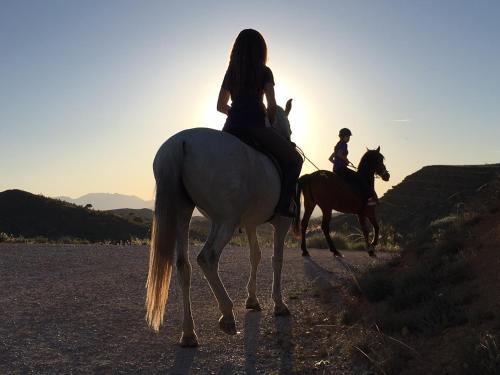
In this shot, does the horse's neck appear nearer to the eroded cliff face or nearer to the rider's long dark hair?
the rider's long dark hair

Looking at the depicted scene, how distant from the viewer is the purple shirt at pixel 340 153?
12.4 m

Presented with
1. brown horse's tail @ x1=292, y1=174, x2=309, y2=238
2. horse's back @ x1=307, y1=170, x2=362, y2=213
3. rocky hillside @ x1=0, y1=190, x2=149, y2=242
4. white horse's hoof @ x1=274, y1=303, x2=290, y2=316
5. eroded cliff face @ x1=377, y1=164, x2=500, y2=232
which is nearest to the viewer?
white horse's hoof @ x1=274, y1=303, x2=290, y2=316

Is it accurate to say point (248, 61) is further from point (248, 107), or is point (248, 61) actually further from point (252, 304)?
point (252, 304)

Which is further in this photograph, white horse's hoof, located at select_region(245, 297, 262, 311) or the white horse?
white horse's hoof, located at select_region(245, 297, 262, 311)

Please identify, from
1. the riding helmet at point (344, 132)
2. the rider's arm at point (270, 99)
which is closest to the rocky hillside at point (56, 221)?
the riding helmet at point (344, 132)

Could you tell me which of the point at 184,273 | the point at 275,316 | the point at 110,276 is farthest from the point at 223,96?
the point at 110,276

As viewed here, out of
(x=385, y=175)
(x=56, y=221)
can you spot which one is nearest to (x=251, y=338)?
(x=385, y=175)

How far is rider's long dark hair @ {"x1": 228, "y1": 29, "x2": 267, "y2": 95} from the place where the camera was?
18.2 ft

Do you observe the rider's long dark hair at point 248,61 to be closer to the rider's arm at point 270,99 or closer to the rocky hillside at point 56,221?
the rider's arm at point 270,99

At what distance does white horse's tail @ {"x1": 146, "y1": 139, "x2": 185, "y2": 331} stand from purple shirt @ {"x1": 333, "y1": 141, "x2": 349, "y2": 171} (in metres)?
8.13

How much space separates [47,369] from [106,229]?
42307mm

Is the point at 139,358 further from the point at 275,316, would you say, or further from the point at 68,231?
the point at 68,231

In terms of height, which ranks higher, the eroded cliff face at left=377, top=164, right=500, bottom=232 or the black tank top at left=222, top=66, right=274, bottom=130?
the eroded cliff face at left=377, top=164, right=500, bottom=232

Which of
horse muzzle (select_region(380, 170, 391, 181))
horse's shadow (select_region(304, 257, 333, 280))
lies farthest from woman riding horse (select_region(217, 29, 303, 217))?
horse muzzle (select_region(380, 170, 391, 181))
